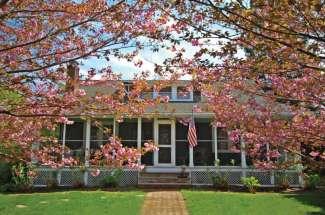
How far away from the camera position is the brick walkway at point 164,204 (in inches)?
475

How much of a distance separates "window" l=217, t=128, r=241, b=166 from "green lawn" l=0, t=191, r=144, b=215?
7.29m

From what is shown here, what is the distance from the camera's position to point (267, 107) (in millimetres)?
8711

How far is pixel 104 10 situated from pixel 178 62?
3.99 ft

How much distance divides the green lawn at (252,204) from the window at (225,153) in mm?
5990

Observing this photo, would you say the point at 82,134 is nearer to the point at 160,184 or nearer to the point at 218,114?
the point at 160,184

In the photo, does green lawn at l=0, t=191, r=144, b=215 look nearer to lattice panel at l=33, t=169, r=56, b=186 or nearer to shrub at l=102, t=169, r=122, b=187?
shrub at l=102, t=169, r=122, b=187

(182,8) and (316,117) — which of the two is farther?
(316,117)

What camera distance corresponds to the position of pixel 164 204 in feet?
44.8

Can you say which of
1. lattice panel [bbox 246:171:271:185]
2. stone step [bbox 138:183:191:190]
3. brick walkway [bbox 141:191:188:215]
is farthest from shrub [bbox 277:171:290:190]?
brick walkway [bbox 141:191:188:215]

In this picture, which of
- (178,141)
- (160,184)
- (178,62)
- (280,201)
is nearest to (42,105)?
(178,62)

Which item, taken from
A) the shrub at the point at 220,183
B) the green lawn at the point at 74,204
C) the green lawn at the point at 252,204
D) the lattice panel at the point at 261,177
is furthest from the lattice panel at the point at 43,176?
the lattice panel at the point at 261,177

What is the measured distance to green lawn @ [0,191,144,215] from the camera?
1195 cm

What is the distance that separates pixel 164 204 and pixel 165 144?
351 inches

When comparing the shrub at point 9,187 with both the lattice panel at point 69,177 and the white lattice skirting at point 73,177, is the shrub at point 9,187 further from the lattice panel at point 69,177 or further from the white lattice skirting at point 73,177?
the lattice panel at point 69,177
